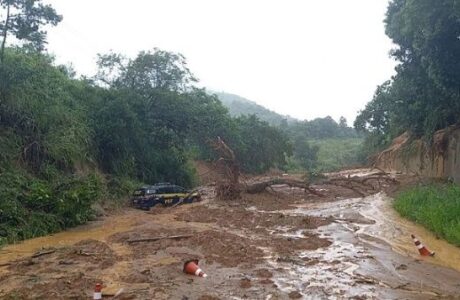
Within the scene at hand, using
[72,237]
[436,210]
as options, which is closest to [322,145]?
[436,210]

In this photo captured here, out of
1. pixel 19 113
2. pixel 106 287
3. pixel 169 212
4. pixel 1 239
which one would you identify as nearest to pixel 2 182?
pixel 1 239

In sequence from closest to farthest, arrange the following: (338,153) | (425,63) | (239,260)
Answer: (239,260), (425,63), (338,153)

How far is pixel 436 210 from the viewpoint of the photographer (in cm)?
1521

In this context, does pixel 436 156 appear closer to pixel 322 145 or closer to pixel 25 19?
pixel 25 19

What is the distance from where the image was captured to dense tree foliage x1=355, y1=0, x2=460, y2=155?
61.9ft

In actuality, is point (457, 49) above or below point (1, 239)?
above

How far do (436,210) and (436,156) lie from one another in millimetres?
15276

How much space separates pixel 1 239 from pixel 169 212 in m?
7.42

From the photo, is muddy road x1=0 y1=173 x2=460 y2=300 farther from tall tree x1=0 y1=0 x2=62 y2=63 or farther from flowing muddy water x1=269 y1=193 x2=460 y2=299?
tall tree x1=0 y1=0 x2=62 y2=63

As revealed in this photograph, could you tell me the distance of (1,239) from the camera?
41.9ft

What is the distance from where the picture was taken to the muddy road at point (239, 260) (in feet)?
26.9

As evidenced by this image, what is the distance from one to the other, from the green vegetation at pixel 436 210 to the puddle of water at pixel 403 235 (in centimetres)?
25

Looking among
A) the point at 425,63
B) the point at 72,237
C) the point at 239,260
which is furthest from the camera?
the point at 425,63

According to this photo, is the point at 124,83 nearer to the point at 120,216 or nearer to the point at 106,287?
the point at 120,216
